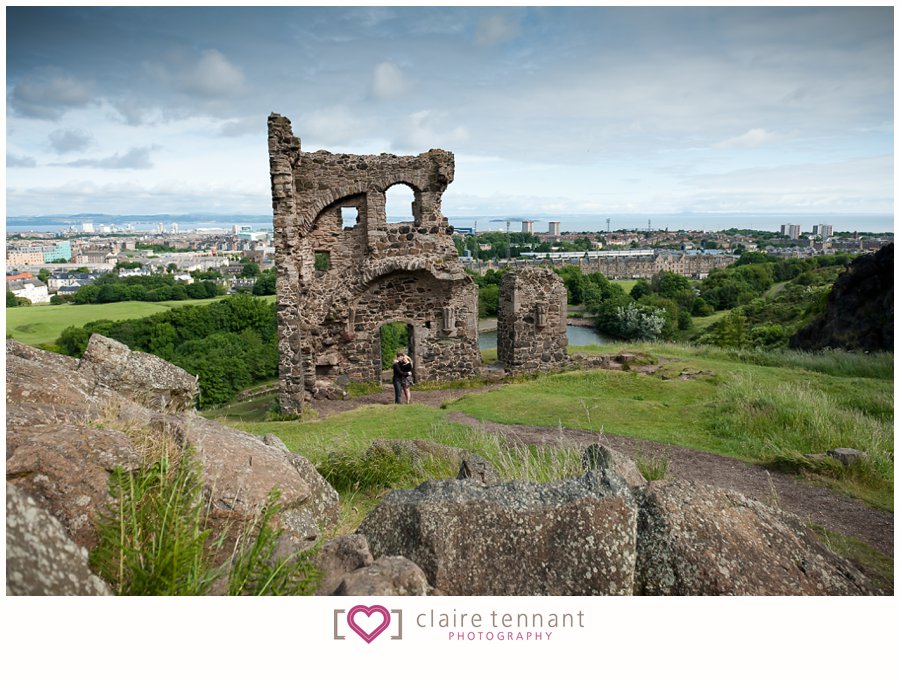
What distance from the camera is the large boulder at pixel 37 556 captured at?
2.25 m

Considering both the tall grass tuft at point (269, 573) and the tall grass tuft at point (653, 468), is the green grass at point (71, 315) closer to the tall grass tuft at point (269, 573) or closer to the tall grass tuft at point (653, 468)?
the tall grass tuft at point (653, 468)

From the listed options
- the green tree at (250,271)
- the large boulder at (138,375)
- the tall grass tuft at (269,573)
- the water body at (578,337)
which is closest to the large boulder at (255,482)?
the tall grass tuft at (269,573)

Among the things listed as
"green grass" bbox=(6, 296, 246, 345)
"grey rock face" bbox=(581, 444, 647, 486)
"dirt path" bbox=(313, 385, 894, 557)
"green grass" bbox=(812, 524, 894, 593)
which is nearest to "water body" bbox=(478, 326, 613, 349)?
"green grass" bbox=(6, 296, 246, 345)

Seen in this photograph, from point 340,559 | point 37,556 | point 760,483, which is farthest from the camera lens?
point 760,483

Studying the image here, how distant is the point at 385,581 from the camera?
276 centimetres

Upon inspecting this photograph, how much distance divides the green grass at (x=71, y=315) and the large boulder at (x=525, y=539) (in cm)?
2253

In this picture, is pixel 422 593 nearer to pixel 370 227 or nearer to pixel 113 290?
pixel 370 227

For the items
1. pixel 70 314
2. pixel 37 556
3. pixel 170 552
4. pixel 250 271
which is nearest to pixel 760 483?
pixel 170 552

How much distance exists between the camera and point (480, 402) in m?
12.7

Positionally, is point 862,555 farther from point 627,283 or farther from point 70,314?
point 627,283

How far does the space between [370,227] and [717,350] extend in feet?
40.0

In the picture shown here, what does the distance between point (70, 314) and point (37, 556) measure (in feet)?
131

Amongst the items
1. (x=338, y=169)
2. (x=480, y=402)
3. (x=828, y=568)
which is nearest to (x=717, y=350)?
(x=480, y=402)

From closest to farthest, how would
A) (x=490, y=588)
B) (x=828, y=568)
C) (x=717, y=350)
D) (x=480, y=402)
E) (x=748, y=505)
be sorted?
(x=490, y=588), (x=828, y=568), (x=748, y=505), (x=480, y=402), (x=717, y=350)
